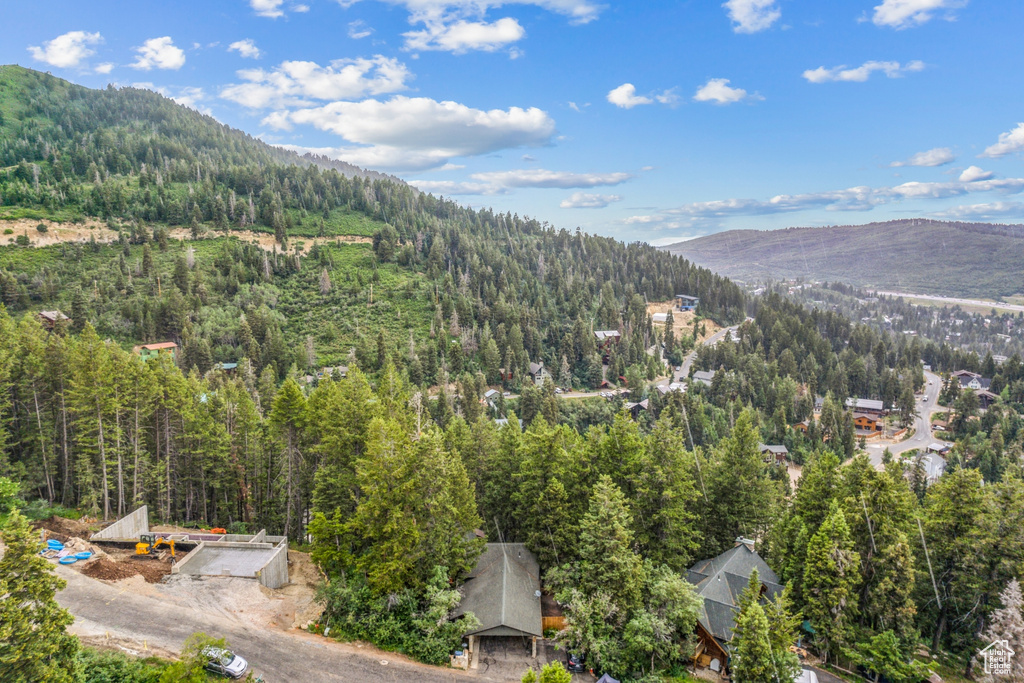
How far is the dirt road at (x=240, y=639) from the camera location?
881 inches

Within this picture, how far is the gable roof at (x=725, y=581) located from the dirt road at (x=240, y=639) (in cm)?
1290

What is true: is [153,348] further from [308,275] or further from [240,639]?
[240,639]

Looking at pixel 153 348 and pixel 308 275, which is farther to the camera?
pixel 308 275

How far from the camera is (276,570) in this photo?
2972 centimetres

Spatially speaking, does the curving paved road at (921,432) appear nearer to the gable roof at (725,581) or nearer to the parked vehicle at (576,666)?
the gable roof at (725,581)

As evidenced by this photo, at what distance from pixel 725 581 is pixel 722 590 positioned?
0.76m

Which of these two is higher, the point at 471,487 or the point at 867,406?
the point at 471,487

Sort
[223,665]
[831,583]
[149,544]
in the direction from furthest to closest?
[149,544] < [831,583] < [223,665]

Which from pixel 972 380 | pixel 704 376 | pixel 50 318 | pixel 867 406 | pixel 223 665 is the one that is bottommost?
→ pixel 867 406

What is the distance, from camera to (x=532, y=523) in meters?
30.8

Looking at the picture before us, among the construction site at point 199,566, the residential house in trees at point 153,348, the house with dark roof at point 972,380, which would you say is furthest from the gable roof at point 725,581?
the house with dark roof at point 972,380

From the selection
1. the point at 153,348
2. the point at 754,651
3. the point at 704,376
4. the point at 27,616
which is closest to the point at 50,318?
the point at 153,348

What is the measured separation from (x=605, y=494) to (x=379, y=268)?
107 metres

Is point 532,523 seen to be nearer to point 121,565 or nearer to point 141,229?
point 121,565
